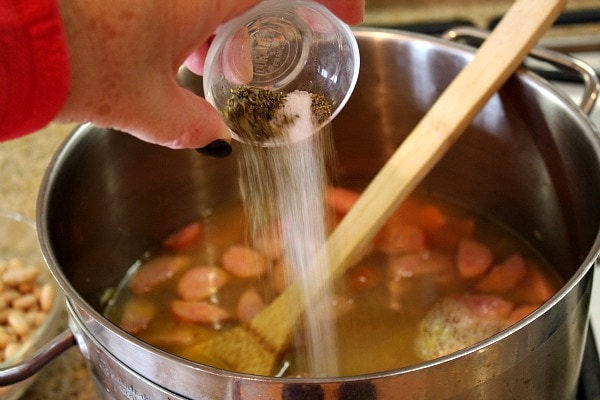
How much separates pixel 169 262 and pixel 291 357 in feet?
0.84

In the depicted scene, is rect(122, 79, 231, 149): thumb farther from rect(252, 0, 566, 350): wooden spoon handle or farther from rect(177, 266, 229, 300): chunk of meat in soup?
rect(177, 266, 229, 300): chunk of meat in soup

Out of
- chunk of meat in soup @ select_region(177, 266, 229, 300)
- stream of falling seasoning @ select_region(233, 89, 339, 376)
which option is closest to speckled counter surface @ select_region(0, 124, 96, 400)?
chunk of meat in soup @ select_region(177, 266, 229, 300)

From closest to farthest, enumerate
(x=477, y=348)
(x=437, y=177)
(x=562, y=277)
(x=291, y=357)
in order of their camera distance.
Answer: (x=477, y=348) → (x=291, y=357) → (x=562, y=277) → (x=437, y=177)

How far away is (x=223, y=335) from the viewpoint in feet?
2.58

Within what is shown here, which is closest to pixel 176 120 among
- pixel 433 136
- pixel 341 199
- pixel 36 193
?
pixel 433 136

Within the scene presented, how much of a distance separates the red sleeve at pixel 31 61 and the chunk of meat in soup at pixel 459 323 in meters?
0.48

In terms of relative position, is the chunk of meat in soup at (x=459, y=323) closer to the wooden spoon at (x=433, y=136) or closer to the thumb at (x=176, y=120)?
the wooden spoon at (x=433, y=136)

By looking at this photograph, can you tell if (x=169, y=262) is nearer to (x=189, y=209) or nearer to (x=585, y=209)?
(x=189, y=209)

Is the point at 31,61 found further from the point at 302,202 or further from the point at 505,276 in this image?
the point at 505,276

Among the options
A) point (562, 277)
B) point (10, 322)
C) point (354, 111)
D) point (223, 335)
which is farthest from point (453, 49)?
point (10, 322)

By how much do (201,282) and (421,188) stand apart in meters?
0.31

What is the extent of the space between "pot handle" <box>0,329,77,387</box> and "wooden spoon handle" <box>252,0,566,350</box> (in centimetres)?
Result: 27

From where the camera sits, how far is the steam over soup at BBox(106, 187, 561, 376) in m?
0.80

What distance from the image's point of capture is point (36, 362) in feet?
1.95
